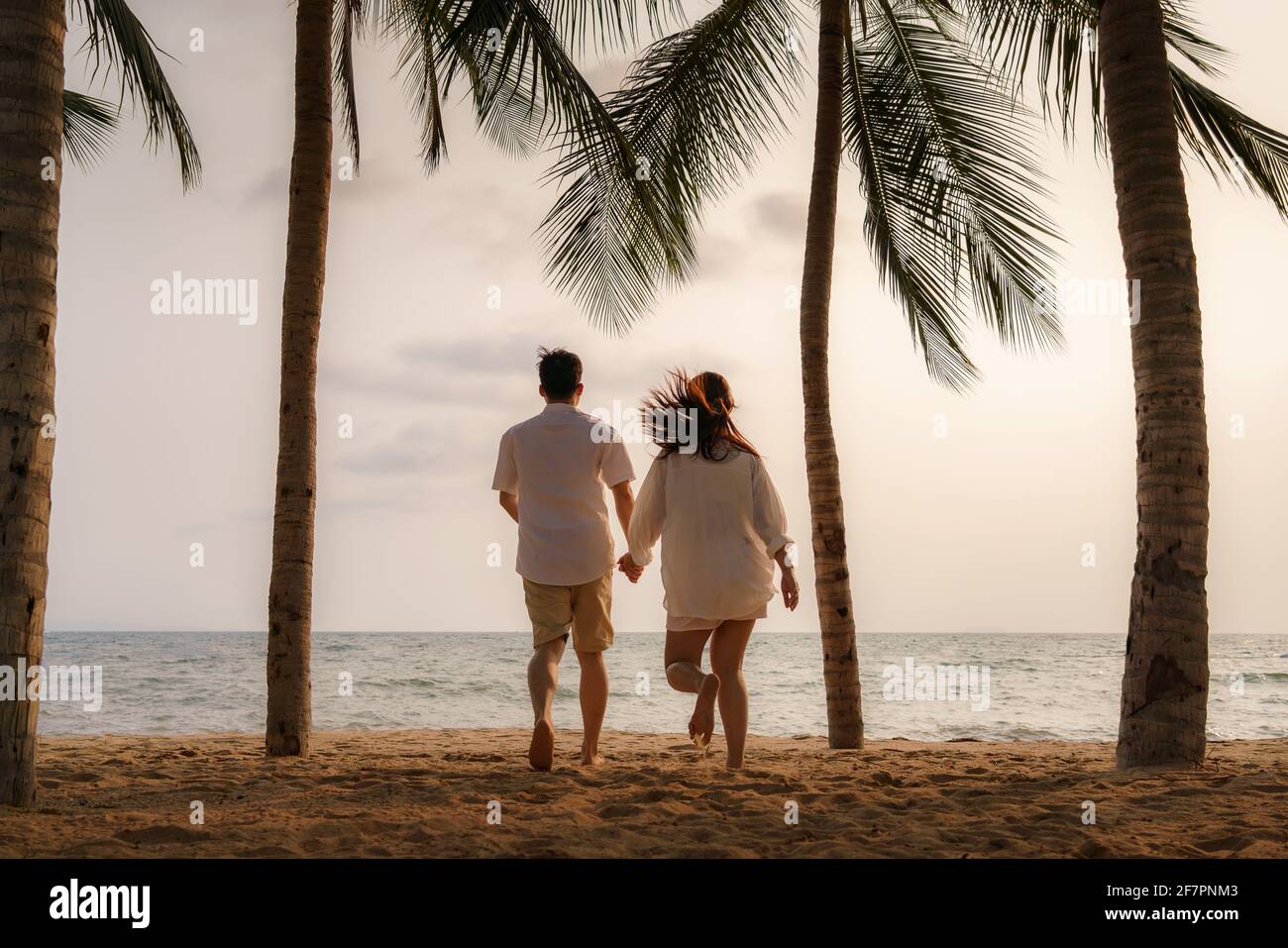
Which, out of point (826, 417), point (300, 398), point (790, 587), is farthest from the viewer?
point (826, 417)

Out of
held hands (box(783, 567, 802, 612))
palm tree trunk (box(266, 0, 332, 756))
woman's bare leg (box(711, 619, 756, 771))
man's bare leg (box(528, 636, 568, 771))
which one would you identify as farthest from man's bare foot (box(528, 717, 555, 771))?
palm tree trunk (box(266, 0, 332, 756))

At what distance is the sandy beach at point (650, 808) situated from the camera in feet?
10.2

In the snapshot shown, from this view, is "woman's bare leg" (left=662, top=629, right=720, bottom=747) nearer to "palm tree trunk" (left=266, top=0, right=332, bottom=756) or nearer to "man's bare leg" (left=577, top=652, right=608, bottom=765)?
"man's bare leg" (left=577, top=652, right=608, bottom=765)

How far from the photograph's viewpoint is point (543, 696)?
486 cm

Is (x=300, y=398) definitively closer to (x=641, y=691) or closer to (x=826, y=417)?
(x=826, y=417)

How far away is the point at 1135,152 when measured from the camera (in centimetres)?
517

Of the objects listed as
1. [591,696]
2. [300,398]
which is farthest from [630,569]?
[300,398]

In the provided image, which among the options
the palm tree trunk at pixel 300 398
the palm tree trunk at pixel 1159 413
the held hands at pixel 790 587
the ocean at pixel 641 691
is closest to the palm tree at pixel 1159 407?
the palm tree trunk at pixel 1159 413

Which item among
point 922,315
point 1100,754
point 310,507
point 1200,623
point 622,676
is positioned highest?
point 922,315

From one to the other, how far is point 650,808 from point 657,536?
1617 mm

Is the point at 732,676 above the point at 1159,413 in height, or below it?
below

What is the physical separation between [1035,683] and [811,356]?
2216 centimetres

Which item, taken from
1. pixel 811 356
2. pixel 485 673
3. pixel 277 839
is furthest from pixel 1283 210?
pixel 485 673

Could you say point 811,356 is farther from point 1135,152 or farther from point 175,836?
point 175,836
